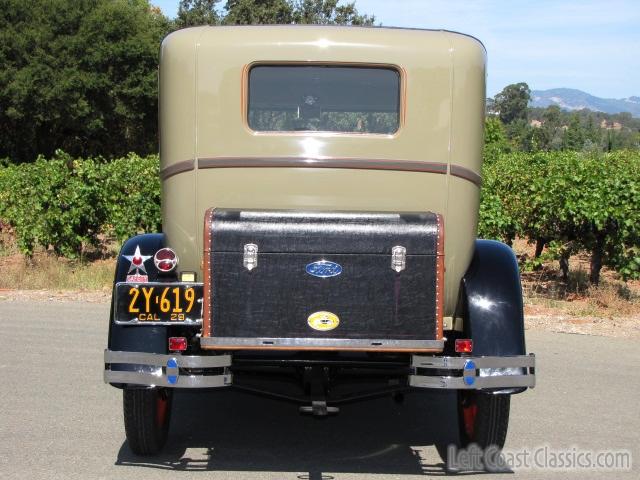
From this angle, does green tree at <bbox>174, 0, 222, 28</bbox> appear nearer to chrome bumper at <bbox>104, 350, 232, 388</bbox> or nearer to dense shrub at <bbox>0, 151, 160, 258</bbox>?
dense shrub at <bbox>0, 151, 160, 258</bbox>

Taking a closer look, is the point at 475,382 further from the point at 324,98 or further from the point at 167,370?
the point at 324,98

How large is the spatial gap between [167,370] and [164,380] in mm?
58

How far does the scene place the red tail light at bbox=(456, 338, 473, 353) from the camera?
481 centimetres

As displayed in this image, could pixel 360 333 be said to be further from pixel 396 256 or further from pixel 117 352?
pixel 117 352

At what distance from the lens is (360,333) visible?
4531 millimetres

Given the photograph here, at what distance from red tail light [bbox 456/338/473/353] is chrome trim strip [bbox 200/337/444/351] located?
1.07ft

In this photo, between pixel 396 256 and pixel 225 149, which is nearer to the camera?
pixel 396 256

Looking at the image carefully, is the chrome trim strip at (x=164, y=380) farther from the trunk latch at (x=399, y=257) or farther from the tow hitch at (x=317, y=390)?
the trunk latch at (x=399, y=257)

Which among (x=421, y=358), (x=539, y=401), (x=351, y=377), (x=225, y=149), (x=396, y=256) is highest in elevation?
(x=225, y=149)

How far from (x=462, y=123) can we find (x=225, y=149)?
1363mm

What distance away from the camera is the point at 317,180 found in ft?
16.5

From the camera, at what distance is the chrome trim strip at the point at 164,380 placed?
460 centimetres

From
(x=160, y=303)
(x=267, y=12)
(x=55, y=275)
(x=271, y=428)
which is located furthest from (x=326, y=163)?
(x=267, y=12)

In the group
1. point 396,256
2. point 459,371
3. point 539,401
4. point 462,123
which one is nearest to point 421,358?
point 459,371
